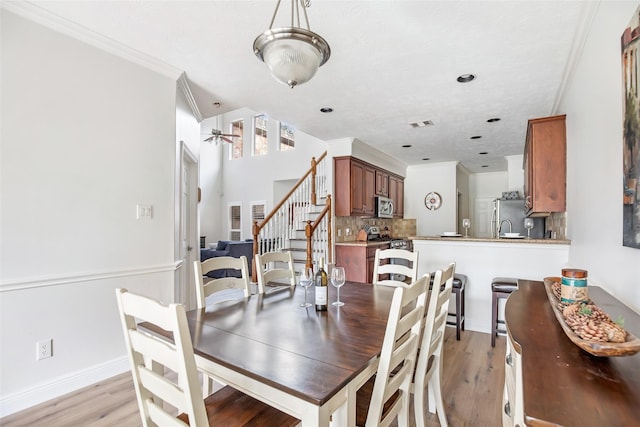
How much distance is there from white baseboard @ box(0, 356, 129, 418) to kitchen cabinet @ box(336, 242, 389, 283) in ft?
11.0

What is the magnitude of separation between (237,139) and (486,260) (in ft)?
28.4

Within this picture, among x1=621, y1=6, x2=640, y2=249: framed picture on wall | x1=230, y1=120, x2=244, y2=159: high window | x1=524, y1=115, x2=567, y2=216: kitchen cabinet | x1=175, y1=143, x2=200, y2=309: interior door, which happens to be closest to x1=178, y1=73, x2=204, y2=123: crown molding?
x1=175, y1=143, x2=200, y2=309: interior door

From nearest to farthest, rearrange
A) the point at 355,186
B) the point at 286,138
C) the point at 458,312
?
the point at 458,312 < the point at 355,186 < the point at 286,138

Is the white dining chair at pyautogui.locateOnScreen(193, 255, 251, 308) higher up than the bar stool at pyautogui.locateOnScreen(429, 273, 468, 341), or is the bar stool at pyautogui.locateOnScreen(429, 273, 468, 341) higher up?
the white dining chair at pyautogui.locateOnScreen(193, 255, 251, 308)

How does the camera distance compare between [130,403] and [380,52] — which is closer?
[130,403]

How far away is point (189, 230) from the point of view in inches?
157

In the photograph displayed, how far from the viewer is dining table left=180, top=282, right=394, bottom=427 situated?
1003 millimetres

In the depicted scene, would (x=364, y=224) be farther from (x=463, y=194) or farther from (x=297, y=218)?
(x=463, y=194)

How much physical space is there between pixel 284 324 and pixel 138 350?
64cm

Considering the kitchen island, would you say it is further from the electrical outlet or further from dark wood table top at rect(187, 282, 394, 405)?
the electrical outlet

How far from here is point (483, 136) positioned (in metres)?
4.99

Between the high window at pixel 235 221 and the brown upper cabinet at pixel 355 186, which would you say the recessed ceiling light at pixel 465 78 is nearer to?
the brown upper cabinet at pixel 355 186

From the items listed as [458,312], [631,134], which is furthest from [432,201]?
[631,134]

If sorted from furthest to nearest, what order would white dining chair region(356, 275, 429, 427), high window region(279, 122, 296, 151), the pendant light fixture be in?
high window region(279, 122, 296, 151) → the pendant light fixture → white dining chair region(356, 275, 429, 427)
